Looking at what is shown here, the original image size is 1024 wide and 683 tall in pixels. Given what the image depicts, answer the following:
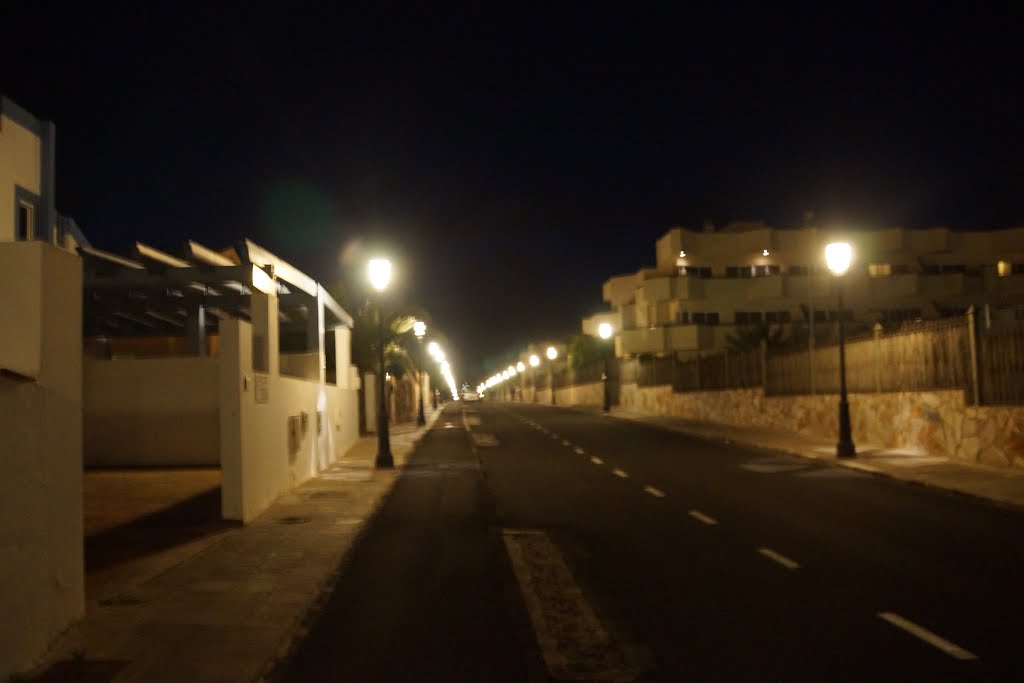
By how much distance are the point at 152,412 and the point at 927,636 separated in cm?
2275

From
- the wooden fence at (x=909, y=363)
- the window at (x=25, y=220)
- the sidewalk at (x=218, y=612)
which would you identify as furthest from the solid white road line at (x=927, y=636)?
the window at (x=25, y=220)

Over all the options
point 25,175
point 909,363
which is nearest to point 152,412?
point 25,175

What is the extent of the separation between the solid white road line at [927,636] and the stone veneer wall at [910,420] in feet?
44.2

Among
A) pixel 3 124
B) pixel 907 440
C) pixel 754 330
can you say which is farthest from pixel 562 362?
pixel 3 124

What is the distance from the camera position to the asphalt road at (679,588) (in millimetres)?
7477

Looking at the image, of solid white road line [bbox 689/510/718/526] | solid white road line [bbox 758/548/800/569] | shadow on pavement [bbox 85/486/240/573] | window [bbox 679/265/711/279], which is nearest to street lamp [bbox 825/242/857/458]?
solid white road line [bbox 689/510/718/526]

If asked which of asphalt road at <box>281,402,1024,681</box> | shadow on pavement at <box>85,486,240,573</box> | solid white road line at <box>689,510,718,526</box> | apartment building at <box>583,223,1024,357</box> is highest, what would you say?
apartment building at <box>583,223,1024,357</box>

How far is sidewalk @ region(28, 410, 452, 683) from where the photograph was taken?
7.42m

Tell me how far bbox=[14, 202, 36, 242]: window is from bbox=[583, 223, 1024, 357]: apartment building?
54145 mm

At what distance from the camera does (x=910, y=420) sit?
2591 cm

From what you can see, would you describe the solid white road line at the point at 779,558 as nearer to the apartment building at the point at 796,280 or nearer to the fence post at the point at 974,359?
the fence post at the point at 974,359

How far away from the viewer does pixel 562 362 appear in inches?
5059

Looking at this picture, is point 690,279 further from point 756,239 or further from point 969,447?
point 969,447

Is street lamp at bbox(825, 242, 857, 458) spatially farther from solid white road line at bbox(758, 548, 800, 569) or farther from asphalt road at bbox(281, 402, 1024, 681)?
solid white road line at bbox(758, 548, 800, 569)
